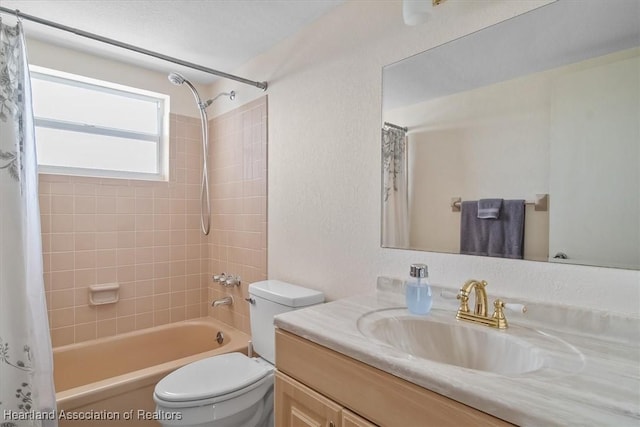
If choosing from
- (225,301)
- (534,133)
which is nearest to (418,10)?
(534,133)

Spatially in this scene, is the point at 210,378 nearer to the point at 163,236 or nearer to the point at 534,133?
the point at 163,236

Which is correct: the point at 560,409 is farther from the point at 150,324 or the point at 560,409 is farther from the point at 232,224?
the point at 150,324

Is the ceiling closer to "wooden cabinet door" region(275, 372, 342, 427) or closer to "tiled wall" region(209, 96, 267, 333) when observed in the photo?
"tiled wall" region(209, 96, 267, 333)

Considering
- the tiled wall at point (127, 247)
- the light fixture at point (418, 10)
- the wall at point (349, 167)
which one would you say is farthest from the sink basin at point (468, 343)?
the tiled wall at point (127, 247)

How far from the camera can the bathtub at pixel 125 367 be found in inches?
61.8

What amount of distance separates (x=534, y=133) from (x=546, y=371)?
684 mm

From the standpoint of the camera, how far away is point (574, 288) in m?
0.95

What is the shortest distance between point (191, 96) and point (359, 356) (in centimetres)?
244

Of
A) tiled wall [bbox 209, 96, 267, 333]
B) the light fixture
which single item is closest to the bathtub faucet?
tiled wall [bbox 209, 96, 267, 333]

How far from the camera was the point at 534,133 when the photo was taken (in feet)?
3.36

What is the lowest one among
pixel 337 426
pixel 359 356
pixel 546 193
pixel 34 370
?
pixel 34 370

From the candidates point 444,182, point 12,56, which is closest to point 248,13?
point 12,56

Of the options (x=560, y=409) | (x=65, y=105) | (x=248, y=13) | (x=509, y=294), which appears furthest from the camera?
(x=65, y=105)

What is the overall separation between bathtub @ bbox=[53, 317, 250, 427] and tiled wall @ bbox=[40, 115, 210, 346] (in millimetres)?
98
